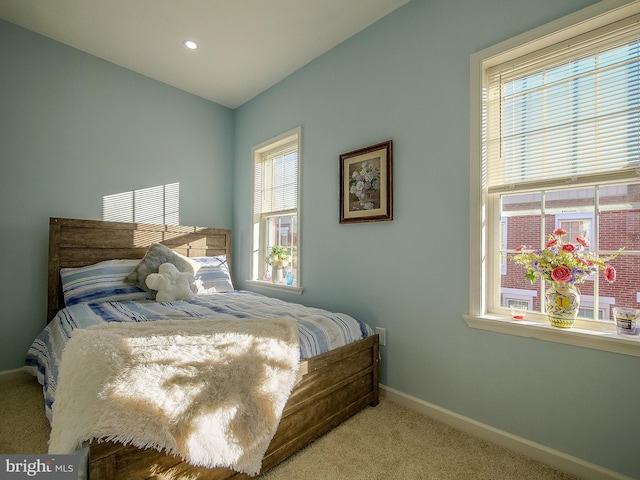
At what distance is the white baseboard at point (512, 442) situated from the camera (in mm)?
1460

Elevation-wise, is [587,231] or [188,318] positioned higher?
[587,231]

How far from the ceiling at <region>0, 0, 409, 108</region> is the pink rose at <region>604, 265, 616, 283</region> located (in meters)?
2.12

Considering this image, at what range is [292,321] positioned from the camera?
5.92ft

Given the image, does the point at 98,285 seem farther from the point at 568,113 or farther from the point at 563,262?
the point at 568,113

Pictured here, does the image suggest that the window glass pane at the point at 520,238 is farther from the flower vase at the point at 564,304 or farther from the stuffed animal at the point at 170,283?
the stuffed animal at the point at 170,283

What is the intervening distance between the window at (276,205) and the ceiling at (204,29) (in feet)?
2.38

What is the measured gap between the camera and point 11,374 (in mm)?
2475

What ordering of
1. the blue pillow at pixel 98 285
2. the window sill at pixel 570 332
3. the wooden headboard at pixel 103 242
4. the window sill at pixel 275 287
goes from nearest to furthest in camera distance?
1. the window sill at pixel 570 332
2. the blue pillow at pixel 98 285
3. the wooden headboard at pixel 103 242
4. the window sill at pixel 275 287

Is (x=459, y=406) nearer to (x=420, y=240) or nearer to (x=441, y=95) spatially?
(x=420, y=240)

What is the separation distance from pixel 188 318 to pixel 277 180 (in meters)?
1.88

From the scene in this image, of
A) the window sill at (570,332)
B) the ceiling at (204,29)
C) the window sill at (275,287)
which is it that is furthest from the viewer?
the window sill at (275,287)

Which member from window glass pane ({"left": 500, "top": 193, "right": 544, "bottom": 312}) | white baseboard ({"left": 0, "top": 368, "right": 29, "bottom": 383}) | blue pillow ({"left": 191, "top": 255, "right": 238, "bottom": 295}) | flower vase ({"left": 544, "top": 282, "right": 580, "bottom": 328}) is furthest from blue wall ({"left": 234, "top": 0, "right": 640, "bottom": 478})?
white baseboard ({"left": 0, "top": 368, "right": 29, "bottom": 383})

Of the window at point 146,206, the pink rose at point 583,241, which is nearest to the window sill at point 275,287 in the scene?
the window at point 146,206

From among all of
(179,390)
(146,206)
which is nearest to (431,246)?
(179,390)
